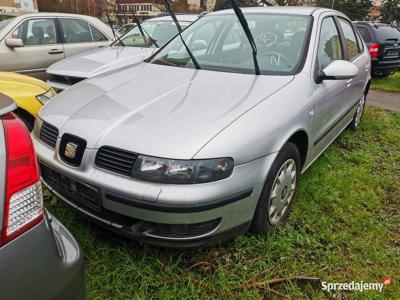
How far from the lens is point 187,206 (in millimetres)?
1841

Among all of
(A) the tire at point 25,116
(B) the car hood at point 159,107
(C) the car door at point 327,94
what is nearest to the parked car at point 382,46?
(C) the car door at point 327,94

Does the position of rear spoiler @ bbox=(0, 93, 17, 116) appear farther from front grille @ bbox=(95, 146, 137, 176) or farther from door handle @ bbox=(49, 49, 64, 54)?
door handle @ bbox=(49, 49, 64, 54)

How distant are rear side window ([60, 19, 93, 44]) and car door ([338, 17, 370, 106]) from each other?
4.59 meters

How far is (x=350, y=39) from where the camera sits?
406 cm

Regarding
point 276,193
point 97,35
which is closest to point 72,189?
point 276,193

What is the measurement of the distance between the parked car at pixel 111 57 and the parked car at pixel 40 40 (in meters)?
0.88

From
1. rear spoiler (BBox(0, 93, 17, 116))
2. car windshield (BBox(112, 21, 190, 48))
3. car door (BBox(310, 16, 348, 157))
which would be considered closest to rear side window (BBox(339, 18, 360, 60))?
car door (BBox(310, 16, 348, 157))

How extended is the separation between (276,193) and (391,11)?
45.4 meters

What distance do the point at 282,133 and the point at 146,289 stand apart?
1.26 meters

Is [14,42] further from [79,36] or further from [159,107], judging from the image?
[159,107]

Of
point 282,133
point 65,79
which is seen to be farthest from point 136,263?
point 65,79

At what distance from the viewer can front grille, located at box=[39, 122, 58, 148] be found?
2.30 m

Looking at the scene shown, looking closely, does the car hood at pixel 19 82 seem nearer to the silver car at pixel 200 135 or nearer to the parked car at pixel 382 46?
the silver car at pixel 200 135

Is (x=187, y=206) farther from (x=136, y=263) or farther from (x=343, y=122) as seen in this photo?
(x=343, y=122)
